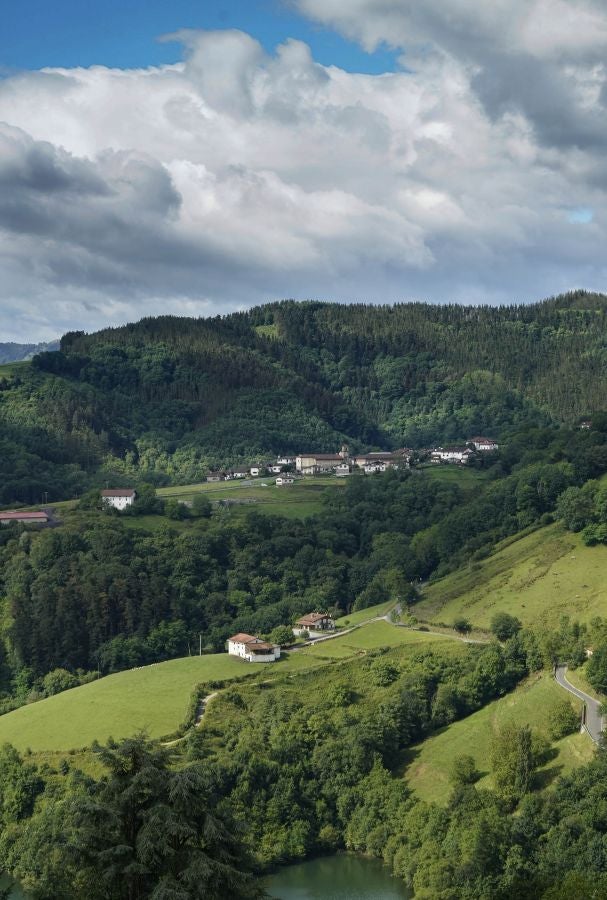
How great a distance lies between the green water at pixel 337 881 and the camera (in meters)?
49.3

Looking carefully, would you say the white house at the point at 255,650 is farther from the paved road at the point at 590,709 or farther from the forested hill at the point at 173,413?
the forested hill at the point at 173,413

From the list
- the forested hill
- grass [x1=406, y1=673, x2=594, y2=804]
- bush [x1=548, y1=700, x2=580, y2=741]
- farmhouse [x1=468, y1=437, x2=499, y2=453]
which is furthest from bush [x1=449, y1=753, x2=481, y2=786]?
farmhouse [x1=468, y1=437, x2=499, y2=453]

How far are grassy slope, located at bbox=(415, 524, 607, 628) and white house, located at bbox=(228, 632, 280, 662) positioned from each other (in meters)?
13.0

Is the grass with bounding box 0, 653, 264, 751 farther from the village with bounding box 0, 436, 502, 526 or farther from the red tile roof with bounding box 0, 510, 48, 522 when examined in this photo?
the village with bounding box 0, 436, 502, 526

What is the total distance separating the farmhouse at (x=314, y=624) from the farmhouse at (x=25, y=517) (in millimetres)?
35799

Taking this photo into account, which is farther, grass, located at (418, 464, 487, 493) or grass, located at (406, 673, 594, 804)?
grass, located at (418, 464, 487, 493)

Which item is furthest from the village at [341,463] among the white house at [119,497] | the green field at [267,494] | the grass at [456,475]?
the white house at [119,497]

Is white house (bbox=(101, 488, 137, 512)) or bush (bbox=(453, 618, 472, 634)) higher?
white house (bbox=(101, 488, 137, 512))

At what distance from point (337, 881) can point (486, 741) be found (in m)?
11.8

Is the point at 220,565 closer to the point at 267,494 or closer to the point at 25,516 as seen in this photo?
the point at 25,516

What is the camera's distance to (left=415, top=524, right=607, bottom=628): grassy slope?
2864 inches

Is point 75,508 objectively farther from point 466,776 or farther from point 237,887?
point 237,887

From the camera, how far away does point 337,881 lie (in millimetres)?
51344

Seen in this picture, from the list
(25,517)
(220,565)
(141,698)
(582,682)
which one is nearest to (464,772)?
(582,682)
